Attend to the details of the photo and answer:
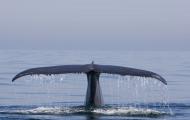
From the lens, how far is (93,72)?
14117mm

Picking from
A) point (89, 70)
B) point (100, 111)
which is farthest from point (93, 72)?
point (100, 111)

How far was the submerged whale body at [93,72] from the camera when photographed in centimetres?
1307

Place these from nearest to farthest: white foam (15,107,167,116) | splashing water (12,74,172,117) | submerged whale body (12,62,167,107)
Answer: submerged whale body (12,62,167,107), white foam (15,107,167,116), splashing water (12,74,172,117)

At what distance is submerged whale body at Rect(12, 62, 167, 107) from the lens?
13.1 meters

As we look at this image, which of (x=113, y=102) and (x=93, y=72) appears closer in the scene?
(x=93, y=72)

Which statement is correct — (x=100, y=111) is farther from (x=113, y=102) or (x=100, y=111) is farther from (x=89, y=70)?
(x=113, y=102)

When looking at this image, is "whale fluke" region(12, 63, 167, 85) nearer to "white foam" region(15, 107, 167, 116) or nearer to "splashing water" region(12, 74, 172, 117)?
"splashing water" region(12, 74, 172, 117)

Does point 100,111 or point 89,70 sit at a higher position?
point 89,70

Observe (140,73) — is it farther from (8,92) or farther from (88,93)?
(8,92)

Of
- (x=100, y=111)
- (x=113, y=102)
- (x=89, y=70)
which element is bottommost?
(x=100, y=111)

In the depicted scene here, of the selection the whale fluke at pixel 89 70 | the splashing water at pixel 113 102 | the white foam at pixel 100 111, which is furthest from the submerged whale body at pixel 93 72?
the white foam at pixel 100 111

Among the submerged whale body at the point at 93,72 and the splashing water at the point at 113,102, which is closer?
the submerged whale body at the point at 93,72

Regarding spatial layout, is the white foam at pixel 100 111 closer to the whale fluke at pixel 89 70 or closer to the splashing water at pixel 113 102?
the splashing water at pixel 113 102

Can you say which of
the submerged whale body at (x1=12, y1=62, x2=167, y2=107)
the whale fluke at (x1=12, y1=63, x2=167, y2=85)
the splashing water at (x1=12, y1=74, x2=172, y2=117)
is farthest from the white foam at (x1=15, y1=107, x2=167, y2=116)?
the whale fluke at (x1=12, y1=63, x2=167, y2=85)
